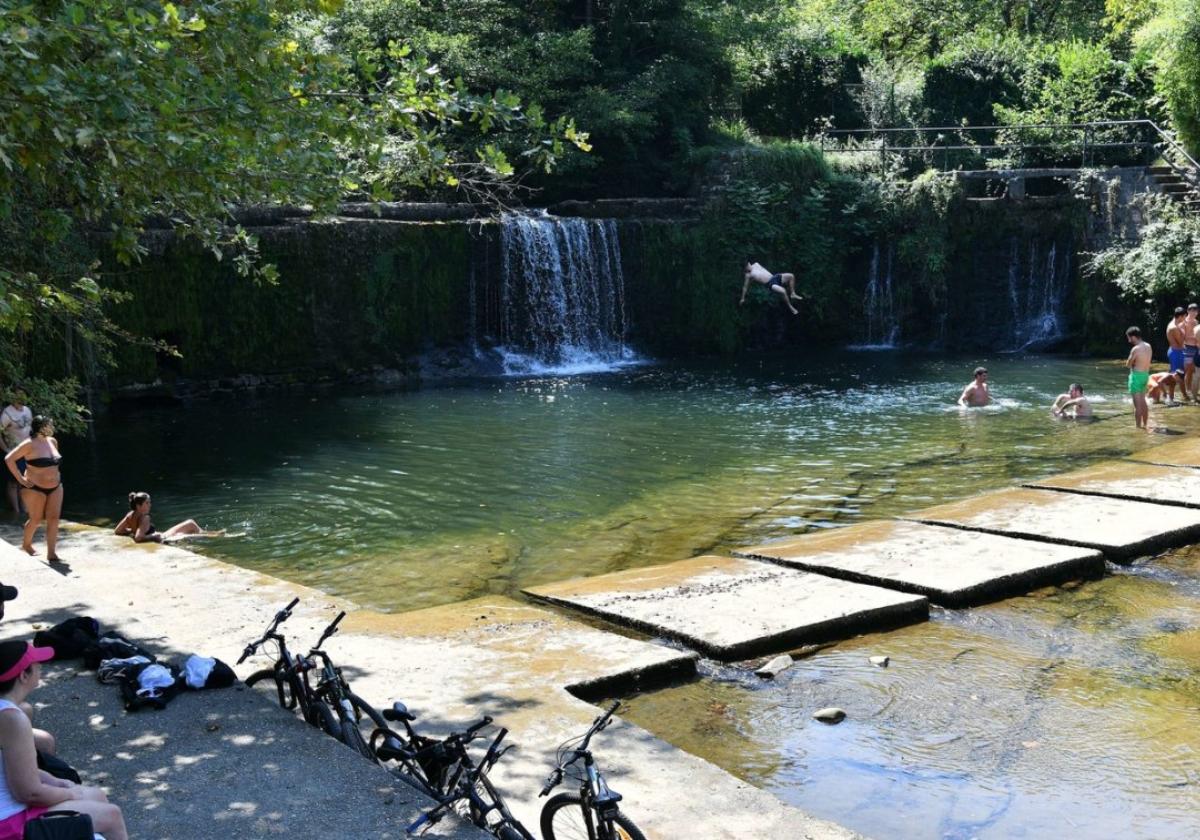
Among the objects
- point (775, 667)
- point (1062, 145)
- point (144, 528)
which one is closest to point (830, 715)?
point (775, 667)

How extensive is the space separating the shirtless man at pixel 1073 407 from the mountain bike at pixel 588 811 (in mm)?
16541

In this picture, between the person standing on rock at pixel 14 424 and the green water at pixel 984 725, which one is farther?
the person standing on rock at pixel 14 424

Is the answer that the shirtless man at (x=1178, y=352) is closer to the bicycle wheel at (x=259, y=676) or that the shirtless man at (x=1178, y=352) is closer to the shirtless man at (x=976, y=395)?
the shirtless man at (x=976, y=395)

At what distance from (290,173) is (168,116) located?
218cm

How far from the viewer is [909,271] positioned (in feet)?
105

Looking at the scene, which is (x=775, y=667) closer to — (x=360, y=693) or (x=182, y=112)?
(x=360, y=693)

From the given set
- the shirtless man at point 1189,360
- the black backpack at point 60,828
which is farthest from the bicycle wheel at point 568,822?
the shirtless man at point 1189,360

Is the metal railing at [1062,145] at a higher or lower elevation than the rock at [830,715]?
higher

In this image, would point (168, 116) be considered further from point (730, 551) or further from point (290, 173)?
point (730, 551)

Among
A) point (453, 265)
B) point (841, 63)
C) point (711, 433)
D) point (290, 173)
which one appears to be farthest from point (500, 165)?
point (841, 63)

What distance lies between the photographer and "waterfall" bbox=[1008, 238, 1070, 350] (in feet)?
99.9

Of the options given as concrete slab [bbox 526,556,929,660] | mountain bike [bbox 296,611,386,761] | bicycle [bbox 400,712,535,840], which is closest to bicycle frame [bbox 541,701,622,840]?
bicycle [bbox 400,712,535,840]

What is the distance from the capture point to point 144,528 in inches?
520

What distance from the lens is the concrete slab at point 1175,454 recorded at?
610 inches
